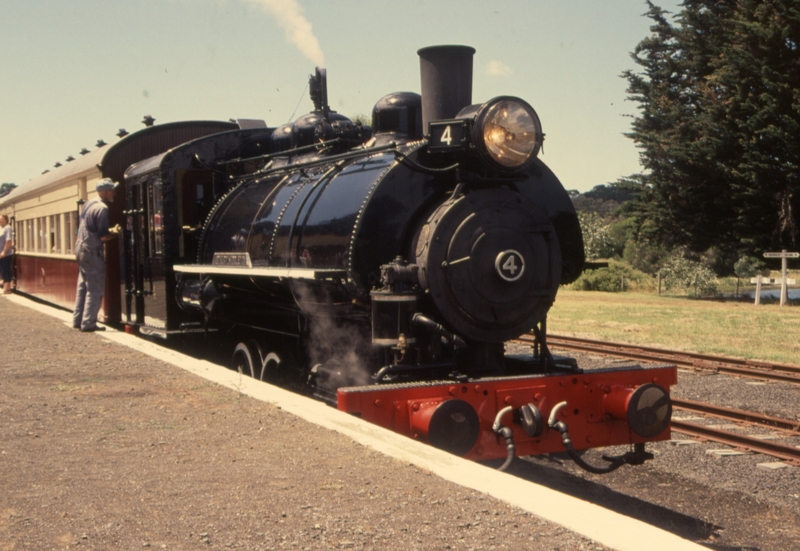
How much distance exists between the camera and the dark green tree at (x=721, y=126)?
24.6 meters

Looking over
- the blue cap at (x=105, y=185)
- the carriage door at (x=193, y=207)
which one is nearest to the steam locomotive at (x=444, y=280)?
the carriage door at (x=193, y=207)

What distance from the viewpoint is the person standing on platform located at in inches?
795

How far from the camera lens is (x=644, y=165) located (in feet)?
100

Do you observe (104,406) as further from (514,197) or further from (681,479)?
(681,479)

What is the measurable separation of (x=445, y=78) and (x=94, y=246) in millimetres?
5531

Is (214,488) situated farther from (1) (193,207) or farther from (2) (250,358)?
(1) (193,207)

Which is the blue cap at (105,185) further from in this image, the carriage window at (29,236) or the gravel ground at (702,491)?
the carriage window at (29,236)

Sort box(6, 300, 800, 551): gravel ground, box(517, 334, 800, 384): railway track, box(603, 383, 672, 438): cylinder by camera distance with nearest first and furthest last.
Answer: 1. box(6, 300, 800, 551): gravel ground
2. box(603, 383, 672, 438): cylinder
3. box(517, 334, 800, 384): railway track

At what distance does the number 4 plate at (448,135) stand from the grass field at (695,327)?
26.1 ft

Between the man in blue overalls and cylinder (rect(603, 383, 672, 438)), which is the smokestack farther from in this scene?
the man in blue overalls

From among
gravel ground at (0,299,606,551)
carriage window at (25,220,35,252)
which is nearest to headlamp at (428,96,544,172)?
gravel ground at (0,299,606,551)

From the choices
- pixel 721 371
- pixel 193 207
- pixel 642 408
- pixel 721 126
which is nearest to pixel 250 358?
pixel 193 207

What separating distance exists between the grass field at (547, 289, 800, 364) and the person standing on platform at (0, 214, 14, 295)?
13.0 metres

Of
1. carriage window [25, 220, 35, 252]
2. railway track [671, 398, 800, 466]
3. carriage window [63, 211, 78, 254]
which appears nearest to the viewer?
railway track [671, 398, 800, 466]
